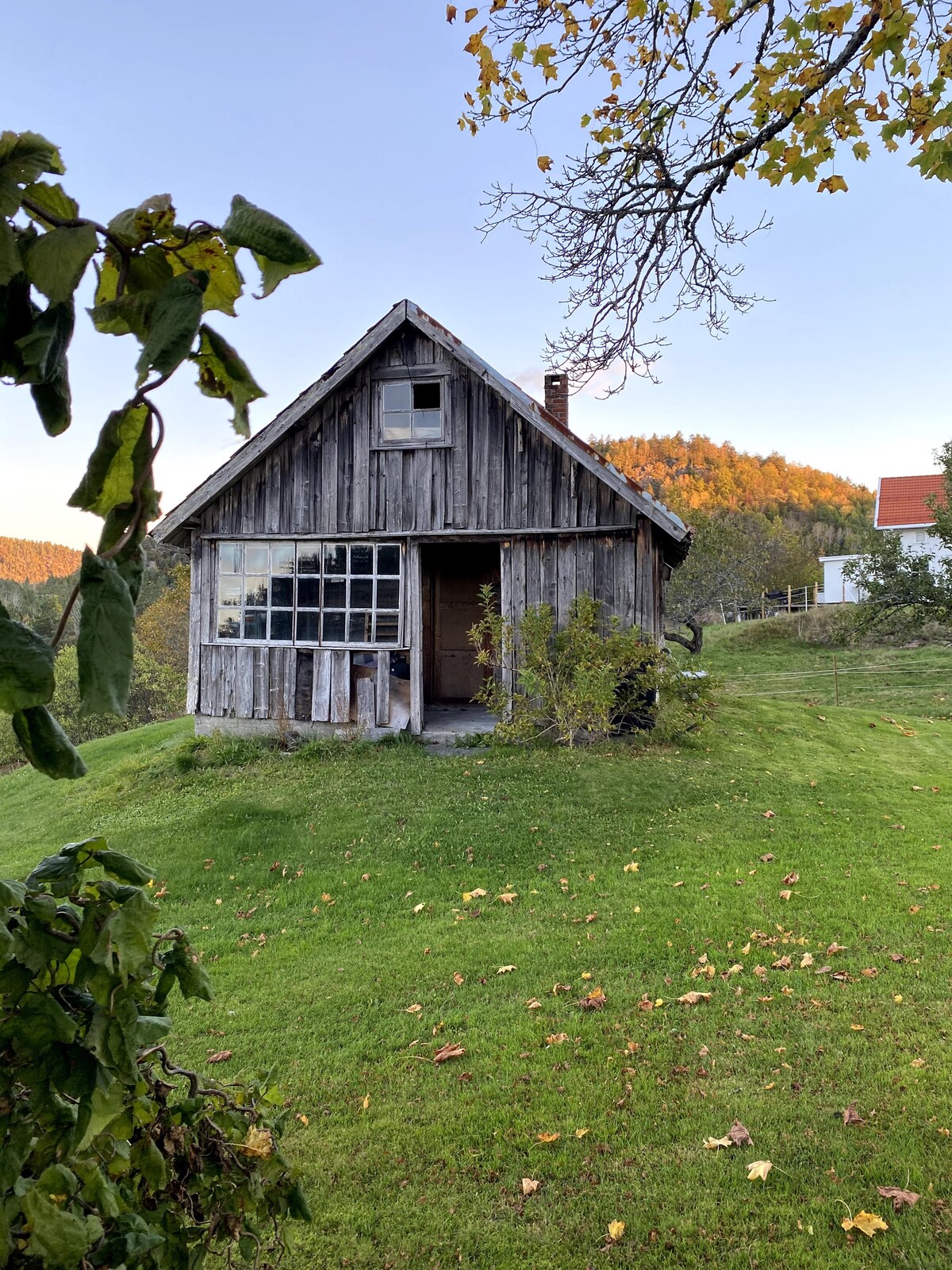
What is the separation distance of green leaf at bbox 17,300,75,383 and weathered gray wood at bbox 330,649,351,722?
465 inches

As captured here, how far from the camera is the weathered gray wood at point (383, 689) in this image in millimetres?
12516

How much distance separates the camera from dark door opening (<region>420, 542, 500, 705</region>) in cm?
1705

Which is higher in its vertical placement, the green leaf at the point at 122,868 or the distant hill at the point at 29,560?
the distant hill at the point at 29,560

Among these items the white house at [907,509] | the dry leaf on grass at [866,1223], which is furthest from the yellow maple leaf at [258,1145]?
the white house at [907,509]

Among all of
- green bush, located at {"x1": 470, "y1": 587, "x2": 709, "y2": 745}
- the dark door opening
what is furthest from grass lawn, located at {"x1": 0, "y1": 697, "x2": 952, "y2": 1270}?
the dark door opening

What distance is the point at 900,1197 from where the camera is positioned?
3.10m

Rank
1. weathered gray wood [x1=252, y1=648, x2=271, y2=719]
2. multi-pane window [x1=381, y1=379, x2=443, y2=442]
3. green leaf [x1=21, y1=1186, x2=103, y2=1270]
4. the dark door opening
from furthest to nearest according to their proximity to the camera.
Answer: the dark door opening → weathered gray wood [x1=252, y1=648, x2=271, y2=719] → multi-pane window [x1=381, y1=379, x2=443, y2=442] → green leaf [x1=21, y1=1186, x2=103, y2=1270]

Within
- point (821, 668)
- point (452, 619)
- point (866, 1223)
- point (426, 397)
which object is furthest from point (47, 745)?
point (821, 668)

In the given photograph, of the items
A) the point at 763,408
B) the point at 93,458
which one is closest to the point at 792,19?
the point at 93,458

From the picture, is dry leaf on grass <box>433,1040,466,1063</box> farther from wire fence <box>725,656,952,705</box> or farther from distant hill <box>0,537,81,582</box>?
distant hill <box>0,537,81,582</box>

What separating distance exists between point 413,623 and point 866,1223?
10.2 m

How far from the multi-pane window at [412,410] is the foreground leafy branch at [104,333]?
11.7 m

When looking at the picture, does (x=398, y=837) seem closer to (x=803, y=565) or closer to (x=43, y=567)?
(x=803, y=565)

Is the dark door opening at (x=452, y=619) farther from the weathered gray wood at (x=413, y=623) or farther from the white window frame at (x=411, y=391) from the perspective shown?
the white window frame at (x=411, y=391)
